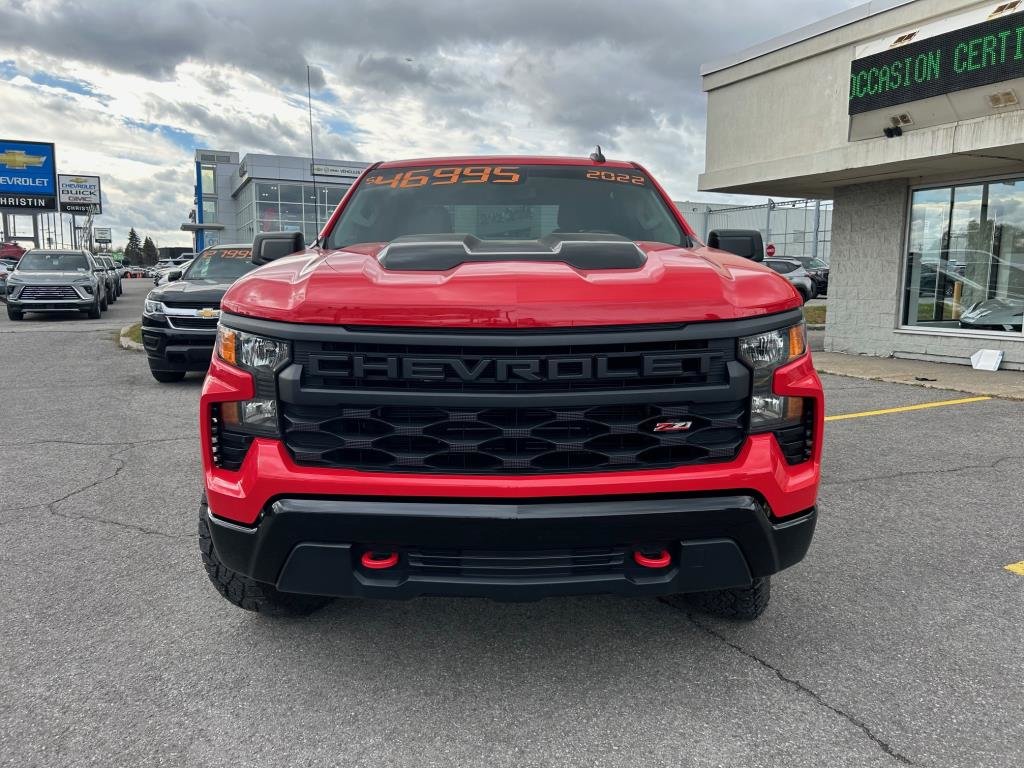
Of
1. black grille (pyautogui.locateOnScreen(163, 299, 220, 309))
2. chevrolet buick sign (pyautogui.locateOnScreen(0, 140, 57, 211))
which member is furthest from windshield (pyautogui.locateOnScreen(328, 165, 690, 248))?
chevrolet buick sign (pyautogui.locateOnScreen(0, 140, 57, 211))

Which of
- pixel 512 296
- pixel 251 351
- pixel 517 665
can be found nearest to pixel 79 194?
pixel 251 351

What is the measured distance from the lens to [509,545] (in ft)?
7.21

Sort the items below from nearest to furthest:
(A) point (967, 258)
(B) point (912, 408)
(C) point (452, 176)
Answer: (C) point (452, 176), (B) point (912, 408), (A) point (967, 258)

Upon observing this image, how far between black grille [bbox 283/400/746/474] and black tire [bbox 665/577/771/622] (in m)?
0.81

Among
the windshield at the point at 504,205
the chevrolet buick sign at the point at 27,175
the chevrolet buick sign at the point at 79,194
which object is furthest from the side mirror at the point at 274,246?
the chevrolet buick sign at the point at 79,194

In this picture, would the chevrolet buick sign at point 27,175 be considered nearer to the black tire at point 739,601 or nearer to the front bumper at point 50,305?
the front bumper at point 50,305

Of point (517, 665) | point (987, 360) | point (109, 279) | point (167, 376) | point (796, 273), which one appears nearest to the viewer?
point (517, 665)

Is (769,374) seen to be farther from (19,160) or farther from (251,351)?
(19,160)

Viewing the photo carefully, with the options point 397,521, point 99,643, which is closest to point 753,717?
point 397,521

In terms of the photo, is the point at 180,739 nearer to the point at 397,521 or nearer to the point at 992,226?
the point at 397,521

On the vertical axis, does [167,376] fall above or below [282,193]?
below

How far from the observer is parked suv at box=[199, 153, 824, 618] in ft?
7.22

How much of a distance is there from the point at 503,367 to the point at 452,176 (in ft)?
6.88

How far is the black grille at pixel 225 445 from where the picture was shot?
237cm
